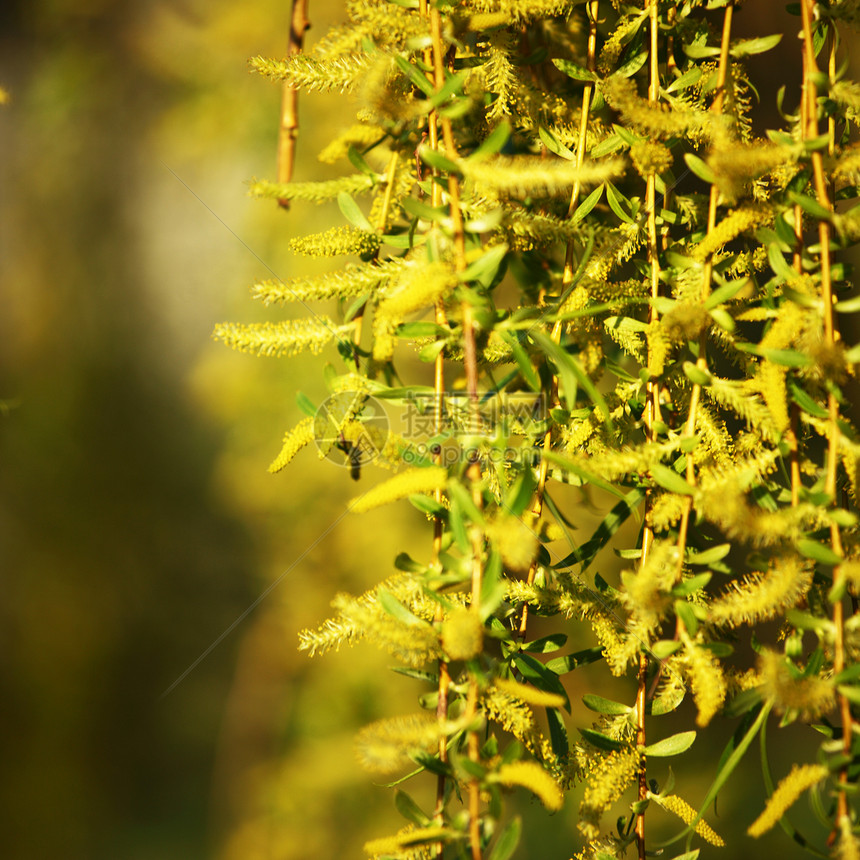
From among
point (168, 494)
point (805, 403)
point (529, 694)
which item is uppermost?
point (805, 403)

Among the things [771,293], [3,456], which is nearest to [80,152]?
[3,456]

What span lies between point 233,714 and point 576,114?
62cm

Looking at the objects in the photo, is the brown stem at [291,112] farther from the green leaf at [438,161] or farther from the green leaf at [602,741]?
the green leaf at [602,741]

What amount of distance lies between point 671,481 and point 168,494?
51 cm

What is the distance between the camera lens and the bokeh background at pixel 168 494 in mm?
621

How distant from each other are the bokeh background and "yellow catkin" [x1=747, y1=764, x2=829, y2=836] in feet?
1.21

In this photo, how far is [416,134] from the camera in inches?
15.8

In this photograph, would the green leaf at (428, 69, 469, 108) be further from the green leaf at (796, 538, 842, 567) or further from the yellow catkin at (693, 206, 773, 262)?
the green leaf at (796, 538, 842, 567)

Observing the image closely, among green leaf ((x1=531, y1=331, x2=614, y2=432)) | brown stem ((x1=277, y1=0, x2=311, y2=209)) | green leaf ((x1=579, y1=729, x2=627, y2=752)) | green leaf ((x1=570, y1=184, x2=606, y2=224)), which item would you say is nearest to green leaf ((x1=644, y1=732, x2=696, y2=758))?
green leaf ((x1=579, y1=729, x2=627, y2=752))

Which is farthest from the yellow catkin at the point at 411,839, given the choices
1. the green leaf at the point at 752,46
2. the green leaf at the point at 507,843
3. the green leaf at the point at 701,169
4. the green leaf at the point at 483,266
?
the green leaf at the point at 752,46

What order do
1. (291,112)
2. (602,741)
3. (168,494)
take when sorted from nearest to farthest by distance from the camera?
(602,741)
(291,112)
(168,494)

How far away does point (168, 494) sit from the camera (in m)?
0.64

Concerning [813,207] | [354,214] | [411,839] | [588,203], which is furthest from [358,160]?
[411,839]

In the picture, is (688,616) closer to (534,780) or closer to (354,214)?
(534,780)
